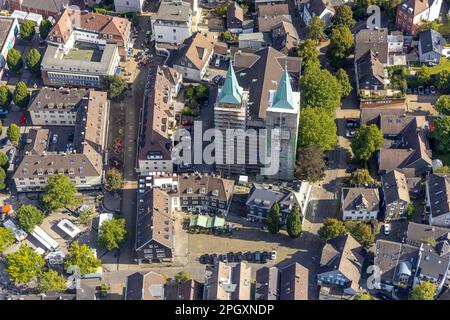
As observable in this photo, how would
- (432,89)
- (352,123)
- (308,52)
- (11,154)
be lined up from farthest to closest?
(308,52)
(432,89)
(352,123)
(11,154)

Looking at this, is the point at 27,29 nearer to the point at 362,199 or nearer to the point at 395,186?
the point at 362,199

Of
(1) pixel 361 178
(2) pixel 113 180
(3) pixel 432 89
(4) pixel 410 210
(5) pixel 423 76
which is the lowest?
(4) pixel 410 210

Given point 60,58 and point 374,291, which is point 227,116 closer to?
point 374,291

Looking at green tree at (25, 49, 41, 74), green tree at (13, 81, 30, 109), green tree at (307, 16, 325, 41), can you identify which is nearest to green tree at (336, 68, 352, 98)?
green tree at (307, 16, 325, 41)

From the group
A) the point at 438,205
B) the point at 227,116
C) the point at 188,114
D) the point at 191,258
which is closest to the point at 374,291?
the point at 438,205

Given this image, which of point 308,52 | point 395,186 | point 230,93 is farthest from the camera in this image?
point 308,52

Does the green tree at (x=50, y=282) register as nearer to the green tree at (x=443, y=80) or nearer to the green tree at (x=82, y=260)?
the green tree at (x=82, y=260)

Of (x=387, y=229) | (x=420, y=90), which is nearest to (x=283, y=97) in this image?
(x=387, y=229)

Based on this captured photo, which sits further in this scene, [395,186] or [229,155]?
[229,155]
